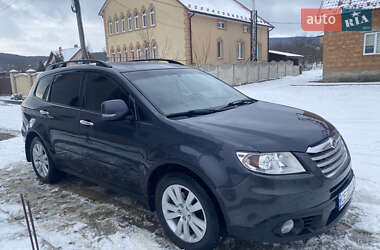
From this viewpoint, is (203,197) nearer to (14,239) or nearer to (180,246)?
(180,246)

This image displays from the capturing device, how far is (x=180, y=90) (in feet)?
11.8

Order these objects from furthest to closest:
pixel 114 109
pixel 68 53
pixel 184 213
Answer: pixel 68 53 → pixel 114 109 → pixel 184 213

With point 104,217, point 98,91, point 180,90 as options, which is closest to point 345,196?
point 180,90

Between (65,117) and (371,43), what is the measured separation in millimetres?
17411

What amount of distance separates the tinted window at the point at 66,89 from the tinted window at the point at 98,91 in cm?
23

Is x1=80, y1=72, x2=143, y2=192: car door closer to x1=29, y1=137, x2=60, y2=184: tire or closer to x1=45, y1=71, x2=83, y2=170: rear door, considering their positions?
x1=45, y1=71, x2=83, y2=170: rear door

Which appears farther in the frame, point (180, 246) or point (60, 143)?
point (60, 143)

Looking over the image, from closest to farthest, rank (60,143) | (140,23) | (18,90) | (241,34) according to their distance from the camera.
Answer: (60,143) < (18,90) < (140,23) < (241,34)

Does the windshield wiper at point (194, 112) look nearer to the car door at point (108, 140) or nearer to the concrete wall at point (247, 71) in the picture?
the car door at point (108, 140)

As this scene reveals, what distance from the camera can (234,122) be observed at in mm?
2887

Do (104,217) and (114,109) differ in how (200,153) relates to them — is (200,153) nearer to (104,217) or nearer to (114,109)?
(114,109)

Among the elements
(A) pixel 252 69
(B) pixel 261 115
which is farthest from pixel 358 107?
(A) pixel 252 69

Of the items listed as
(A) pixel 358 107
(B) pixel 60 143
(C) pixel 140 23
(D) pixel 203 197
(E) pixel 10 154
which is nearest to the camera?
(D) pixel 203 197

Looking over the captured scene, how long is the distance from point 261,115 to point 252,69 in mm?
21079
